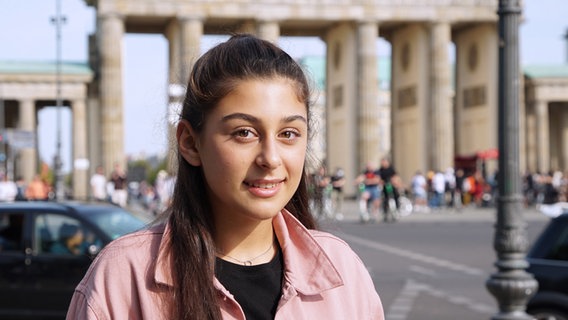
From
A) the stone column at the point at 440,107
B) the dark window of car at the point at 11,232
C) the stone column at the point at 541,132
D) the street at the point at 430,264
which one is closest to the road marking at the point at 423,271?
the street at the point at 430,264

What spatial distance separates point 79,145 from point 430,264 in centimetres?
5132

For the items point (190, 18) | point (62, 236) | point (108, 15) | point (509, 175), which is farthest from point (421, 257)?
point (190, 18)

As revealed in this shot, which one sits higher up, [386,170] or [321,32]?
[321,32]

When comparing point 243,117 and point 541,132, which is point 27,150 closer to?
point 541,132

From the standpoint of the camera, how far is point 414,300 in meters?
14.6

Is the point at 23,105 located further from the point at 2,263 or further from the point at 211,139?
the point at 211,139

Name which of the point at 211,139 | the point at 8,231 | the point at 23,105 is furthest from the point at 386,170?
the point at 23,105

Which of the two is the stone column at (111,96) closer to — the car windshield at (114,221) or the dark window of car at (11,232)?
the car windshield at (114,221)

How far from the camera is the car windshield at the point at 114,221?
1162 cm

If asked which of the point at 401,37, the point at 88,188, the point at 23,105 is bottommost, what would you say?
the point at 88,188

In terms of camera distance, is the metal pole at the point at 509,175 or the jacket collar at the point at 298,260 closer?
the jacket collar at the point at 298,260

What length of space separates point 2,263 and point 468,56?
62845 mm

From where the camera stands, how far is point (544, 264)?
10.1 meters

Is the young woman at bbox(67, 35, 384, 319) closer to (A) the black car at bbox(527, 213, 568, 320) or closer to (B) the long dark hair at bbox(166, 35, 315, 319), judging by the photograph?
(B) the long dark hair at bbox(166, 35, 315, 319)
